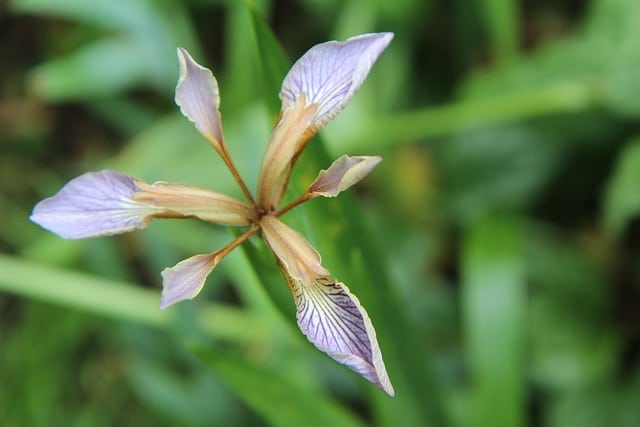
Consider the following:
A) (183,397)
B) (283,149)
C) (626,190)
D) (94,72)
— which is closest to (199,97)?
(283,149)

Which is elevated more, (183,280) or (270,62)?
(270,62)

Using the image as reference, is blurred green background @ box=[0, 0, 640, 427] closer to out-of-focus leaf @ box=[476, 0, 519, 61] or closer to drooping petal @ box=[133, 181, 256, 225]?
out-of-focus leaf @ box=[476, 0, 519, 61]

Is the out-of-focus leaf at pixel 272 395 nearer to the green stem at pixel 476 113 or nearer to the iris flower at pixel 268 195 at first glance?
the iris flower at pixel 268 195

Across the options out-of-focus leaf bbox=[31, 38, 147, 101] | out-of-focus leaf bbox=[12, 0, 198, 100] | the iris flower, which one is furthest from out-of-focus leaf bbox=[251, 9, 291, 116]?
out-of-focus leaf bbox=[31, 38, 147, 101]

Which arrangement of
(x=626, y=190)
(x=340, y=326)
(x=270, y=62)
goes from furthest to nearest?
(x=626, y=190) < (x=270, y=62) < (x=340, y=326)

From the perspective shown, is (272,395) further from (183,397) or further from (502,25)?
(502,25)

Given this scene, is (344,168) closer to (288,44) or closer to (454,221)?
(454,221)

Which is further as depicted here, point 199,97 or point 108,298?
point 108,298

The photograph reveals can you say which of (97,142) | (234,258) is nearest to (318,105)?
(234,258)
